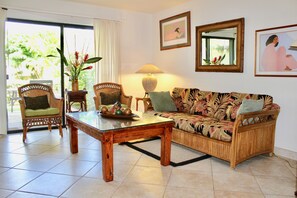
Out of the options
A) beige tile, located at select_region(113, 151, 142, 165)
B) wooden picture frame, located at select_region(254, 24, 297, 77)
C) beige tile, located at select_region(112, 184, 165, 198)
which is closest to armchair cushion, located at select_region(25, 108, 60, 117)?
beige tile, located at select_region(113, 151, 142, 165)

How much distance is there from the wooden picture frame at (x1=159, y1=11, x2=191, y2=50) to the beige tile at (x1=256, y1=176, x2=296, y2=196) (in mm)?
3054

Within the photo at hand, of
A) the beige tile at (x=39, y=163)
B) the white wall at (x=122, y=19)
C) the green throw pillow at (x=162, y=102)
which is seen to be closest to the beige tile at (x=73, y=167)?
the beige tile at (x=39, y=163)

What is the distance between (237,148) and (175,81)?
2648mm

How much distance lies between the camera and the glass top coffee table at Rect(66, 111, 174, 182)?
109 inches

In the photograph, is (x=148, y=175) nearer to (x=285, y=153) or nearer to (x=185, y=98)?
(x=285, y=153)

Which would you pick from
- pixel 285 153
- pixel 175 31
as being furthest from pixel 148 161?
pixel 175 31

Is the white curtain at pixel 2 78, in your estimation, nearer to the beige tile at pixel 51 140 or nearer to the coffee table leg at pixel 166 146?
the beige tile at pixel 51 140

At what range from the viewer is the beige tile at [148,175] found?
2.79 meters

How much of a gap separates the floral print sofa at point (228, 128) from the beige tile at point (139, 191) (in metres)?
1.07

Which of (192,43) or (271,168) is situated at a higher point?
(192,43)

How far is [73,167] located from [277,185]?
2332 mm

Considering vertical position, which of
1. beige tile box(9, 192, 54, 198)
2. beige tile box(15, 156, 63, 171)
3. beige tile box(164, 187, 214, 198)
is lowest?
beige tile box(164, 187, 214, 198)

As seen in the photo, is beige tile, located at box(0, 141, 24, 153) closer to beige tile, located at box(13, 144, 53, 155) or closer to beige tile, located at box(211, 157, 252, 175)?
beige tile, located at box(13, 144, 53, 155)

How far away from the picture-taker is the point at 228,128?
3234 millimetres
